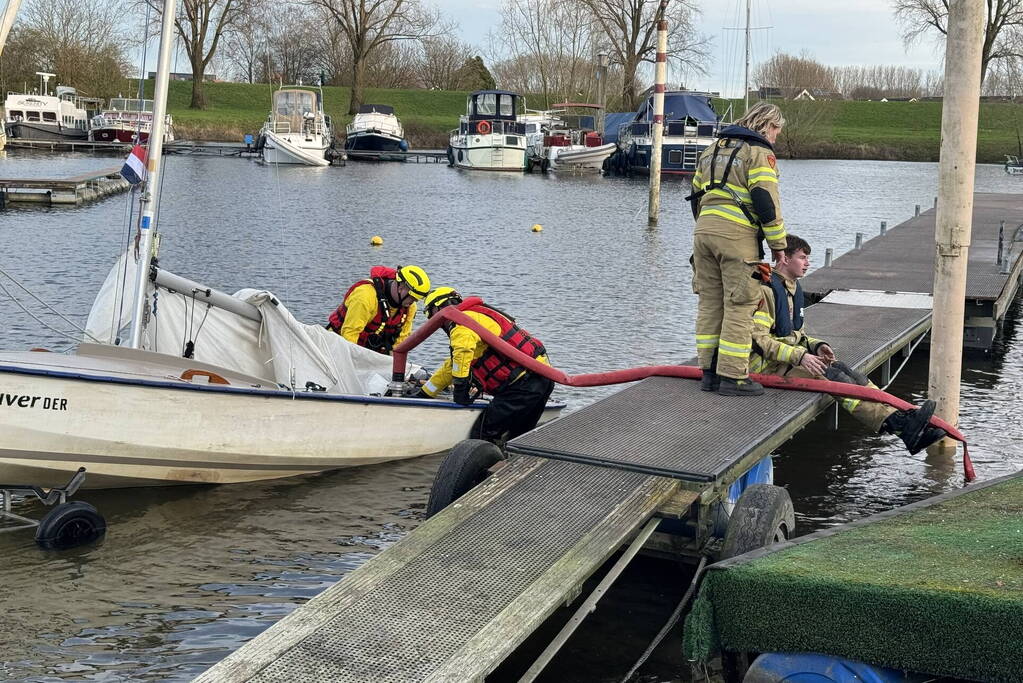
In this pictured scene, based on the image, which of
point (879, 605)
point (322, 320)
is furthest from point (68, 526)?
point (322, 320)

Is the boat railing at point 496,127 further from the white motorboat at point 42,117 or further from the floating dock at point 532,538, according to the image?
the floating dock at point 532,538

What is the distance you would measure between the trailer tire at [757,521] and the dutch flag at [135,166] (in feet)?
18.9

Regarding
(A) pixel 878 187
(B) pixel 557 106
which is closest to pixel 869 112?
(B) pixel 557 106

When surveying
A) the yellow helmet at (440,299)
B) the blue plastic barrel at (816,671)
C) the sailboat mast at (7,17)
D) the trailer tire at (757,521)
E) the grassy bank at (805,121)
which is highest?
the grassy bank at (805,121)

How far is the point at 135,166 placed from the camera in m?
9.81

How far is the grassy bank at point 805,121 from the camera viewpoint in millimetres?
69625

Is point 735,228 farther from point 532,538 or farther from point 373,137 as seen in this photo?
point 373,137

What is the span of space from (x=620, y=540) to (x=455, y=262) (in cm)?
1766

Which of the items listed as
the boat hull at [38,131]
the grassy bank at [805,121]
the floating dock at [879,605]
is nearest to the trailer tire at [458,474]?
the floating dock at [879,605]

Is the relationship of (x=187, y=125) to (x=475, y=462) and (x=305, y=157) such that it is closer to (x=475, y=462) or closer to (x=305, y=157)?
(x=305, y=157)

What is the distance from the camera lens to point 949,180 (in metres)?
9.29

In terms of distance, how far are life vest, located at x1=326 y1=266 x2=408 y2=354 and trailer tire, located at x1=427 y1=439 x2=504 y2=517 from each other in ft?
12.2

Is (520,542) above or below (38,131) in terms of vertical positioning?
below

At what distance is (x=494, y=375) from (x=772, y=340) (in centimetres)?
219
